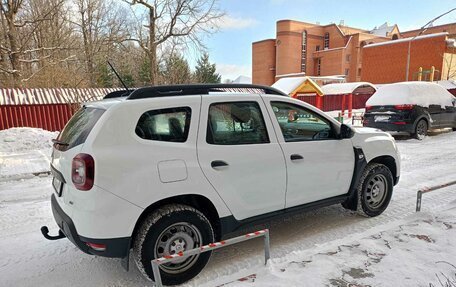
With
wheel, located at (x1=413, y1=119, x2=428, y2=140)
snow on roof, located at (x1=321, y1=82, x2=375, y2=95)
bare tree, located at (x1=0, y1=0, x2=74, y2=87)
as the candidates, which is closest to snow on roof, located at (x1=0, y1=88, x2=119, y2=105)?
bare tree, located at (x1=0, y1=0, x2=74, y2=87)

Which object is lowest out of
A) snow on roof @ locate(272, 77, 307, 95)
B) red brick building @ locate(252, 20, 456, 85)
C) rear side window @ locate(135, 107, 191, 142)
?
rear side window @ locate(135, 107, 191, 142)

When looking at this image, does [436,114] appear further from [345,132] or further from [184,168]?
[184,168]

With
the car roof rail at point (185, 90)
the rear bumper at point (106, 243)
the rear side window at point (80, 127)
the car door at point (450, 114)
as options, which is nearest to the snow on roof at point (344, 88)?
the car door at point (450, 114)

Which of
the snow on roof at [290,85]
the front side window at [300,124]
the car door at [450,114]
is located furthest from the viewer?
the snow on roof at [290,85]

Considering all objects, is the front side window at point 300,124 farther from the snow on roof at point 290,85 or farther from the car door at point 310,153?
the snow on roof at point 290,85

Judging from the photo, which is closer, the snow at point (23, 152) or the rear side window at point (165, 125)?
the rear side window at point (165, 125)

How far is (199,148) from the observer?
2932mm

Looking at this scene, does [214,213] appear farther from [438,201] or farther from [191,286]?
[438,201]

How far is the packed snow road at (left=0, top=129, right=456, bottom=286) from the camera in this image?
3.11 m

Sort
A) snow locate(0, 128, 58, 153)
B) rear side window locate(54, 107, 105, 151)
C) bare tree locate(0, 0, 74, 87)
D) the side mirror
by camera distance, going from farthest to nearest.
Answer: bare tree locate(0, 0, 74, 87)
snow locate(0, 128, 58, 153)
the side mirror
rear side window locate(54, 107, 105, 151)

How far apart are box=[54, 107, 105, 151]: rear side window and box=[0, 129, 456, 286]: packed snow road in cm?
133

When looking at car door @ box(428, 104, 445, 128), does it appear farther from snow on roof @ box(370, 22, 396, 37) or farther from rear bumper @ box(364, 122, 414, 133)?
snow on roof @ box(370, 22, 396, 37)

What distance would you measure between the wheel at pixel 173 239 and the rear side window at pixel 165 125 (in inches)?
25.6

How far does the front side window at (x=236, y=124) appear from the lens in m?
3.10
